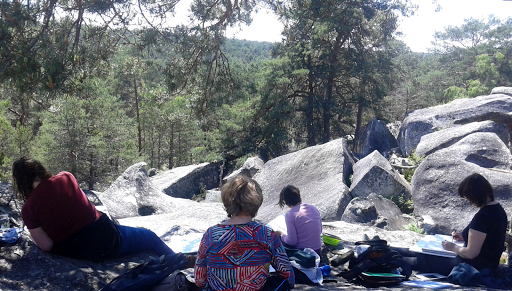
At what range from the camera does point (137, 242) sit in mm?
3680

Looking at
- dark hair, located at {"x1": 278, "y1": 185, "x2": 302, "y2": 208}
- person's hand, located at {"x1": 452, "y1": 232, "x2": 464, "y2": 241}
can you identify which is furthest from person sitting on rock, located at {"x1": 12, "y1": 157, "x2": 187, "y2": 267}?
person's hand, located at {"x1": 452, "y1": 232, "x2": 464, "y2": 241}

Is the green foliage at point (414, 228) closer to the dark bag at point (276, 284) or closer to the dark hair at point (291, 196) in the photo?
the dark hair at point (291, 196)

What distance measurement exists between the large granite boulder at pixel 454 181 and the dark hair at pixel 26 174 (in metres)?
5.78

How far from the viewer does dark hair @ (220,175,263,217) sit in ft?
7.87

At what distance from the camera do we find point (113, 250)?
3.46 metres

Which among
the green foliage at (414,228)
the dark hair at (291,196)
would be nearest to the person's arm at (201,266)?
the dark hair at (291,196)

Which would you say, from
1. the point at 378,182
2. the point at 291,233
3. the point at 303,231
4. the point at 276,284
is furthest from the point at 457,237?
the point at 378,182

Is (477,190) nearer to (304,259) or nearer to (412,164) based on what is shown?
(304,259)

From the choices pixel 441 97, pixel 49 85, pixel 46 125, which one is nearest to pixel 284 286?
pixel 49 85

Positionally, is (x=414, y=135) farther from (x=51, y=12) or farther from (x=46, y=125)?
(x=46, y=125)

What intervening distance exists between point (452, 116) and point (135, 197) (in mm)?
9127

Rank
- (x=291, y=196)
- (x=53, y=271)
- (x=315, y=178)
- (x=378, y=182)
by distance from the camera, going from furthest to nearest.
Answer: (x=315, y=178), (x=378, y=182), (x=291, y=196), (x=53, y=271)

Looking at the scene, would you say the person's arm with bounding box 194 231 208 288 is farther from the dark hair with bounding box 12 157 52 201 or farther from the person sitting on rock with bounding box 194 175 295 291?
the dark hair with bounding box 12 157 52 201

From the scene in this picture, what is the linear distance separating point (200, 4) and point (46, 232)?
14.8ft
